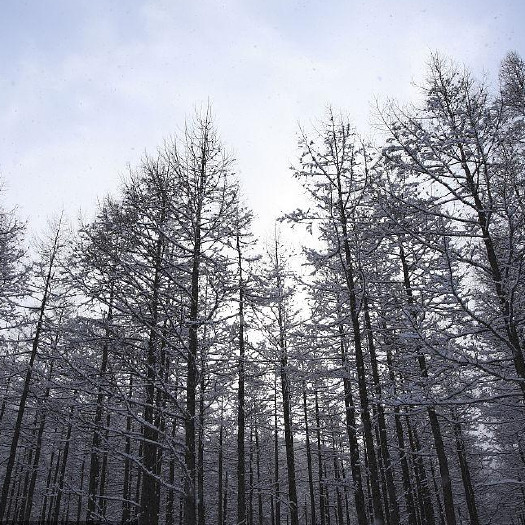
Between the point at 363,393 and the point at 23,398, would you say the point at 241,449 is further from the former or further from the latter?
the point at 23,398

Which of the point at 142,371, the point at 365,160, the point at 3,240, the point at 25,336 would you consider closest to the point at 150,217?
the point at 142,371

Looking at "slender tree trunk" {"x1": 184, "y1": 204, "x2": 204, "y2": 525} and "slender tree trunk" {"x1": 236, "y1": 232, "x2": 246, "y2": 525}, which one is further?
"slender tree trunk" {"x1": 236, "y1": 232, "x2": 246, "y2": 525}

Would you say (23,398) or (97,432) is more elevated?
(23,398)

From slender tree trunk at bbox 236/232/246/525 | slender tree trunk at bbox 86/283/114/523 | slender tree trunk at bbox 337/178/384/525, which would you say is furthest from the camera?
slender tree trunk at bbox 236/232/246/525

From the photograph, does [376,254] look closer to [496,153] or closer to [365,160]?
[365,160]

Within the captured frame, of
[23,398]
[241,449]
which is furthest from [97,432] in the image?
[23,398]

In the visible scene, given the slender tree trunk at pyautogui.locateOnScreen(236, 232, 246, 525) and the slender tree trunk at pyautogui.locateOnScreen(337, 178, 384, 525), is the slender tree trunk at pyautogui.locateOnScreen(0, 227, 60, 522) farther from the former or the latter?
the slender tree trunk at pyautogui.locateOnScreen(337, 178, 384, 525)

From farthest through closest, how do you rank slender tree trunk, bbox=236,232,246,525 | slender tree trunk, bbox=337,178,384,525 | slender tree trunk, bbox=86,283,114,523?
slender tree trunk, bbox=236,232,246,525, slender tree trunk, bbox=337,178,384,525, slender tree trunk, bbox=86,283,114,523

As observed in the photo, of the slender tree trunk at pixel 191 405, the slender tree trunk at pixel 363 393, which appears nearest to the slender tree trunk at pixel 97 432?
the slender tree trunk at pixel 191 405

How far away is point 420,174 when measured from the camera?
7.50 metres

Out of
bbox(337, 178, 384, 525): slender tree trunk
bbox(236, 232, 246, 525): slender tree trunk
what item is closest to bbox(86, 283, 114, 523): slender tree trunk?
bbox(236, 232, 246, 525): slender tree trunk

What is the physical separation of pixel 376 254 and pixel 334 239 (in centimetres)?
170

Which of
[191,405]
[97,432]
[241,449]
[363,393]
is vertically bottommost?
[97,432]

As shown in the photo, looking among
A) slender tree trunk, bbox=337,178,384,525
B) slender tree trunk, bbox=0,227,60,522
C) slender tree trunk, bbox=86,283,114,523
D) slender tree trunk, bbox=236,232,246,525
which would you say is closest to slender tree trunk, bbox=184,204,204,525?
slender tree trunk, bbox=86,283,114,523
